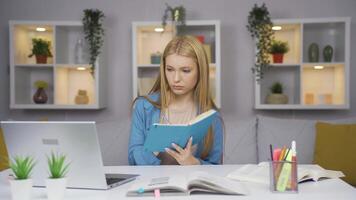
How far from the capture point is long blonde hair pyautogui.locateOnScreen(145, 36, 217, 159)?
6.70 ft

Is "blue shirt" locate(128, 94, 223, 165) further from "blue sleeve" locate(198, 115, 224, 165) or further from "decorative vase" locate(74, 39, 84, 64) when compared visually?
"decorative vase" locate(74, 39, 84, 64)

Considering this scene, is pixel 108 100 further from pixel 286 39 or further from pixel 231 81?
pixel 286 39

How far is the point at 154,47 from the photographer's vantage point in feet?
12.5

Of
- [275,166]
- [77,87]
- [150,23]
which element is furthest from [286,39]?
[275,166]

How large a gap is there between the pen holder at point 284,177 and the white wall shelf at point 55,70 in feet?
8.03

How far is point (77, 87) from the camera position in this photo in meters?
3.89

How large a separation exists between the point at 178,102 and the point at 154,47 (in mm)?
1728

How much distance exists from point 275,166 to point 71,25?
2.74m

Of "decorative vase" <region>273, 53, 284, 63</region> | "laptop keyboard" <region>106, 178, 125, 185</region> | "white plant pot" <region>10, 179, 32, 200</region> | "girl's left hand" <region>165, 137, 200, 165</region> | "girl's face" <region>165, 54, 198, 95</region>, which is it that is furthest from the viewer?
"decorative vase" <region>273, 53, 284, 63</region>

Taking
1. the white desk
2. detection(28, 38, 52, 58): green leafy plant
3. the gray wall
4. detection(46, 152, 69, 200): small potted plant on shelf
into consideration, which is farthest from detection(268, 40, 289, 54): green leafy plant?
detection(46, 152, 69, 200): small potted plant on shelf

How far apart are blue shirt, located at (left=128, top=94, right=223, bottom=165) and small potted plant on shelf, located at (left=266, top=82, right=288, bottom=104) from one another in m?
1.46

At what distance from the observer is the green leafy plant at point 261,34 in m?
3.47

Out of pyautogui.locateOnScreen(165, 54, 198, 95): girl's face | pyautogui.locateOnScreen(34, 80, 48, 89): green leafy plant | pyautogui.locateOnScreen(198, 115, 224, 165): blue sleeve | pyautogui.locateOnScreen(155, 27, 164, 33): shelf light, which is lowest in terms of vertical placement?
pyautogui.locateOnScreen(198, 115, 224, 165): blue sleeve

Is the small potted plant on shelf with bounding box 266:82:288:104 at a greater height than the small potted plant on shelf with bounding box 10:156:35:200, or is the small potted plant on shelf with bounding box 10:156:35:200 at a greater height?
the small potted plant on shelf with bounding box 266:82:288:104
